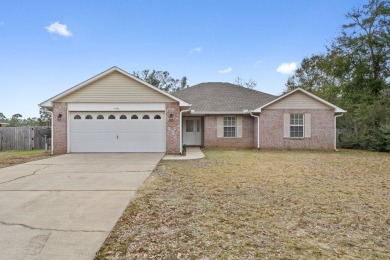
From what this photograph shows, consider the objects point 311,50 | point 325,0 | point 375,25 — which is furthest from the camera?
point 311,50

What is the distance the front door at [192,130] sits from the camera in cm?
1933

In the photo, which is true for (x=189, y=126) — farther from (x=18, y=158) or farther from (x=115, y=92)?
(x=18, y=158)

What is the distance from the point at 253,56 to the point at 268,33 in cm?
406

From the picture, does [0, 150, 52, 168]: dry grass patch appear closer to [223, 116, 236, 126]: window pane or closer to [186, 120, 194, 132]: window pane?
[186, 120, 194, 132]: window pane

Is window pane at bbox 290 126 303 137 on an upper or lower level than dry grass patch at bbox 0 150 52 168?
upper

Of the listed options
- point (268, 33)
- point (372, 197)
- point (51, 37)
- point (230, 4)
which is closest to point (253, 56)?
point (268, 33)

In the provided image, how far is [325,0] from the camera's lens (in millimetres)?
15461

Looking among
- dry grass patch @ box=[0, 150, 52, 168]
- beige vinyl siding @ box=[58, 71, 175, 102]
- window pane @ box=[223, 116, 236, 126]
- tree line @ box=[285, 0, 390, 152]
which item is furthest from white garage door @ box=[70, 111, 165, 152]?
tree line @ box=[285, 0, 390, 152]

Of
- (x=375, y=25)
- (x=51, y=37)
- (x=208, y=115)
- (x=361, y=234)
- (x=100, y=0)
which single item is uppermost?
(x=375, y=25)

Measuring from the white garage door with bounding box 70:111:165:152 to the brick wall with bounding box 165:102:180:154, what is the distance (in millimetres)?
315

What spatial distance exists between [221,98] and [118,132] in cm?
897

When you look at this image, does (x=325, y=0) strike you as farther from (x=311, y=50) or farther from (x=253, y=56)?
(x=311, y=50)

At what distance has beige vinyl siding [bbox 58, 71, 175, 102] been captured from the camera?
1416 centimetres

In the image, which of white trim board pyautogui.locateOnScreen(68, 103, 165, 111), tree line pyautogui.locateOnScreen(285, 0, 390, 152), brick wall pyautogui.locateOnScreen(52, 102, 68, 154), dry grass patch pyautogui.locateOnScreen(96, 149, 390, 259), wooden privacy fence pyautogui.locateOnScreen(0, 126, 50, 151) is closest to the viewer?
dry grass patch pyautogui.locateOnScreen(96, 149, 390, 259)
